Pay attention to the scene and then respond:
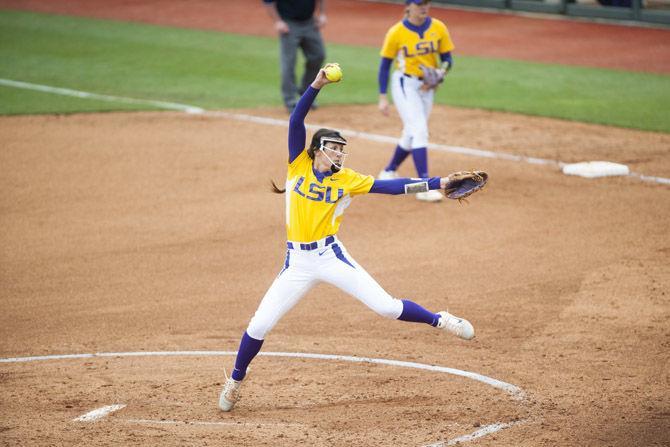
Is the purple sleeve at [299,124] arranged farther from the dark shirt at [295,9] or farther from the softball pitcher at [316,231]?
the dark shirt at [295,9]

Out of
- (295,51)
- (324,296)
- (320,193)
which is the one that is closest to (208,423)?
(320,193)

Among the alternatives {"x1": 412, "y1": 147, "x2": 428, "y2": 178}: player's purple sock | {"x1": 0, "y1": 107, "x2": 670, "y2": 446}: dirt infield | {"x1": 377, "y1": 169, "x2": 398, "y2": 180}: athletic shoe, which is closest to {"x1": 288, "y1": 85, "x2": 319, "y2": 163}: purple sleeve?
{"x1": 0, "y1": 107, "x2": 670, "y2": 446}: dirt infield

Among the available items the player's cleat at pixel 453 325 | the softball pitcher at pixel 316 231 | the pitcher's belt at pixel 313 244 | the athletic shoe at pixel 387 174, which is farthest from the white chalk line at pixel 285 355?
the athletic shoe at pixel 387 174

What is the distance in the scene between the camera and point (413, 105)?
11617 millimetres

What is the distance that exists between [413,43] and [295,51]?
4517mm

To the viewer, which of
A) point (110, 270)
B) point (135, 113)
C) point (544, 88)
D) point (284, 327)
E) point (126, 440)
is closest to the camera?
point (126, 440)

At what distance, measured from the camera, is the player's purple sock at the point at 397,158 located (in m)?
12.0

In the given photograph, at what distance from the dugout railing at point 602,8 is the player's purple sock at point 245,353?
16683mm

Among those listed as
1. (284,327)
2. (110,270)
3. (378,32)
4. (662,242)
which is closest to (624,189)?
(662,242)

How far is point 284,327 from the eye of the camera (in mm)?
8516

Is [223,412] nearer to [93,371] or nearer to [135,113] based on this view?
[93,371]

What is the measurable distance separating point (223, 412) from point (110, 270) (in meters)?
3.33

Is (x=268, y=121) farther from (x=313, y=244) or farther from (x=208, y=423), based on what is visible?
(x=208, y=423)

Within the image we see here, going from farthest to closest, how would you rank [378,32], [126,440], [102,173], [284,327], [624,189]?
[378,32] < [102,173] < [624,189] < [284,327] < [126,440]
